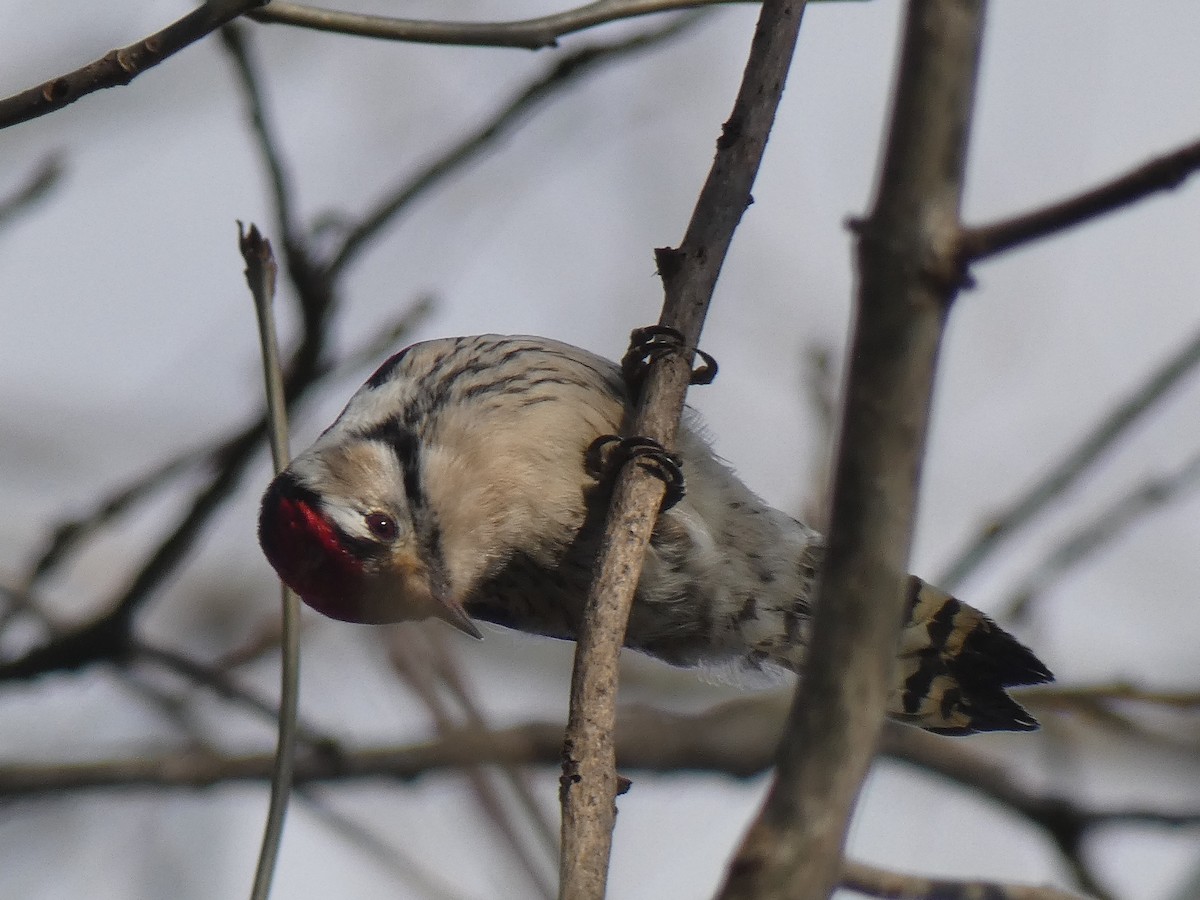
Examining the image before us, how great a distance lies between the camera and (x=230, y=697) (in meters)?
4.48

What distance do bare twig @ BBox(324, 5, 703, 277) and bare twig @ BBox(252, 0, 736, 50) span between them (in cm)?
88

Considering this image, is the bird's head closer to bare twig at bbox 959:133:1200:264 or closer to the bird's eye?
the bird's eye

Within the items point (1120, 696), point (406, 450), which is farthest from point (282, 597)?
point (1120, 696)

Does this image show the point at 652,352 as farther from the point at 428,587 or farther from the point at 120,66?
the point at 120,66

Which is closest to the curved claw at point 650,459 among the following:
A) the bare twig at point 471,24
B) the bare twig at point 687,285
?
the bare twig at point 687,285

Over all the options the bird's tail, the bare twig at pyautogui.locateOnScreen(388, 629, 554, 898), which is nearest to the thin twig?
the bare twig at pyautogui.locateOnScreen(388, 629, 554, 898)

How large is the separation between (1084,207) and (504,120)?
314 cm

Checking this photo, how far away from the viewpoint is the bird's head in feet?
13.6

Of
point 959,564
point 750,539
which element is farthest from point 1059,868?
point 750,539

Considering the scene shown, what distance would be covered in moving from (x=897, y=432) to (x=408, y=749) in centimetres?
397

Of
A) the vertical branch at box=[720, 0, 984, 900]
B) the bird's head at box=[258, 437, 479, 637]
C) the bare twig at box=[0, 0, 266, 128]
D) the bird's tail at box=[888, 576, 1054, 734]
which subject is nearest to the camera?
the vertical branch at box=[720, 0, 984, 900]

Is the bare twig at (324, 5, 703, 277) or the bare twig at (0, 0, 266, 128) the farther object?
the bare twig at (324, 5, 703, 277)

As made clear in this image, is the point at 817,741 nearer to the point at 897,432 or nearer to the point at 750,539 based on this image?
the point at 897,432

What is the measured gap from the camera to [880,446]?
156 cm
